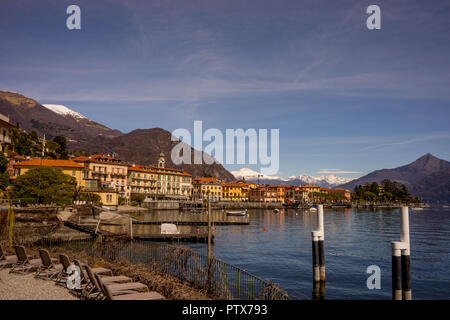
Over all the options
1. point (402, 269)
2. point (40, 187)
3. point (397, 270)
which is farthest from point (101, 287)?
point (40, 187)

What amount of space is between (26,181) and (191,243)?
31.4 metres

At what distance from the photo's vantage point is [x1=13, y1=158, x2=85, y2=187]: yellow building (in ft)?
255

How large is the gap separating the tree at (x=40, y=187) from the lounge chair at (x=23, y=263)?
140ft

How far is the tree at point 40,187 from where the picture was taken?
2151 inches

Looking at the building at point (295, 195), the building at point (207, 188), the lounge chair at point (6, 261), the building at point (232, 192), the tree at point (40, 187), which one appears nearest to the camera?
the lounge chair at point (6, 261)

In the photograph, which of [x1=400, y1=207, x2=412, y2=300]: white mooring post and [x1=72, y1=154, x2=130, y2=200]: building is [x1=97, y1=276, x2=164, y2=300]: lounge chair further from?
[x1=72, y1=154, x2=130, y2=200]: building

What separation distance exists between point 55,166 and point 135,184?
43.7 metres

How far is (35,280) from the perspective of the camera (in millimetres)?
13039

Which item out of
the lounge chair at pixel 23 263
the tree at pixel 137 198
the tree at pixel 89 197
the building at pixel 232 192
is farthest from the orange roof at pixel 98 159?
the lounge chair at pixel 23 263

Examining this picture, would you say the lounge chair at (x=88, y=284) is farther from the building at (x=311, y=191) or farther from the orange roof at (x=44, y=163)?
the building at (x=311, y=191)

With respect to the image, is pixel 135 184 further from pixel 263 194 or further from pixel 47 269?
pixel 47 269

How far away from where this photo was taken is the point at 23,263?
1457 cm
